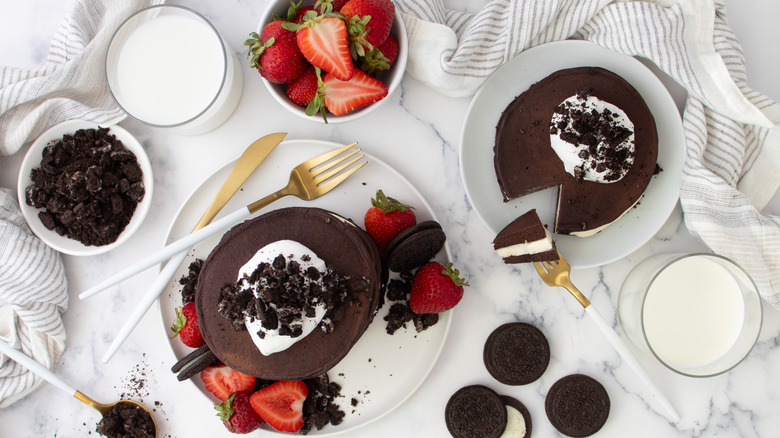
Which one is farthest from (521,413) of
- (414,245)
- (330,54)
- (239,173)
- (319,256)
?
(330,54)

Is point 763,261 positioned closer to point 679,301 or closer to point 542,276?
point 679,301

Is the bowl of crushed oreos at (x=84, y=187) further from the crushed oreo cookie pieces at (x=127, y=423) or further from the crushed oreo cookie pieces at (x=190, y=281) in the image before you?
the crushed oreo cookie pieces at (x=127, y=423)

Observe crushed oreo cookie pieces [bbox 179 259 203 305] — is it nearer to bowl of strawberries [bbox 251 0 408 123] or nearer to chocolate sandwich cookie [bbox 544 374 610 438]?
bowl of strawberries [bbox 251 0 408 123]

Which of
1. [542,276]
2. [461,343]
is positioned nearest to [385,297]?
[461,343]

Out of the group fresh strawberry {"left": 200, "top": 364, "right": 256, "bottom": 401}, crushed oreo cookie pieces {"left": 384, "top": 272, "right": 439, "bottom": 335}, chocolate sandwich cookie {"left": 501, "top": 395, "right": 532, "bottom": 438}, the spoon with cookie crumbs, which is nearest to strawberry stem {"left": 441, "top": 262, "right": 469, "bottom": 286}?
crushed oreo cookie pieces {"left": 384, "top": 272, "right": 439, "bottom": 335}

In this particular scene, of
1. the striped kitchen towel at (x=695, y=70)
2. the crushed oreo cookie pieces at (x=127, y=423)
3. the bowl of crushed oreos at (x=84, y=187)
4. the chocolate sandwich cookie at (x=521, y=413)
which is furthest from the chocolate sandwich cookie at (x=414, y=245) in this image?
the crushed oreo cookie pieces at (x=127, y=423)

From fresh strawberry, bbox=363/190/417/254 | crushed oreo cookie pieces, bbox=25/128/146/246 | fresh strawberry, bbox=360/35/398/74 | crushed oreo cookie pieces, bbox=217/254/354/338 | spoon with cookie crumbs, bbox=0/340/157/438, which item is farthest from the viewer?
spoon with cookie crumbs, bbox=0/340/157/438

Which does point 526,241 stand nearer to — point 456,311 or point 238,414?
point 456,311
